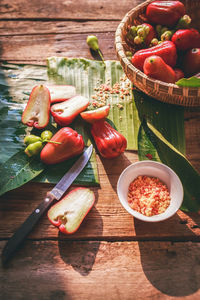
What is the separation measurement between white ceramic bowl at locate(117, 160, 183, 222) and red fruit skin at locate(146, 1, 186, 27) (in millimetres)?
824

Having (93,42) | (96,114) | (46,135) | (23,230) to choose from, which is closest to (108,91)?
(96,114)

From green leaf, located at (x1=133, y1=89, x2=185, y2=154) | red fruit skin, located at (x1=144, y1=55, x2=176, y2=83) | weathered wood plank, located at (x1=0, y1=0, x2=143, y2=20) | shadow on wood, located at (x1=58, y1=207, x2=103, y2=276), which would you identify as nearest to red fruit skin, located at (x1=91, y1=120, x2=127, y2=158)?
green leaf, located at (x1=133, y1=89, x2=185, y2=154)

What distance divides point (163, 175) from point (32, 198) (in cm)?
63

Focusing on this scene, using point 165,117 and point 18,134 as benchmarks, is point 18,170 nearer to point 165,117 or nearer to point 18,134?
point 18,134

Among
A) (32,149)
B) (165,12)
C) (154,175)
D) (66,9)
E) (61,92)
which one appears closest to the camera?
(154,175)

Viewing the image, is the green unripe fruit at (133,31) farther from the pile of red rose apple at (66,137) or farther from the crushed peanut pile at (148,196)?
the crushed peanut pile at (148,196)

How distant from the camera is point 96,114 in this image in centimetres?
146

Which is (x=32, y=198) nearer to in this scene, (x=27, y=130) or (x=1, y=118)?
(x=27, y=130)

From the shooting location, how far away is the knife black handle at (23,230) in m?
1.17

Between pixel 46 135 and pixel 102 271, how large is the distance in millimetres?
702

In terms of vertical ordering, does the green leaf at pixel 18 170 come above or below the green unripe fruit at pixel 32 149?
below

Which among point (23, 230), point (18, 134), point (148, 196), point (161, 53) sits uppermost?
point (161, 53)

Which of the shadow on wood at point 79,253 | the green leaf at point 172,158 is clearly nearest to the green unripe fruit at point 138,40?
the green leaf at point 172,158

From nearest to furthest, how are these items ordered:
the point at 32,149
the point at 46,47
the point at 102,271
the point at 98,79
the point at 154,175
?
the point at 102,271 → the point at 154,175 → the point at 32,149 → the point at 98,79 → the point at 46,47
